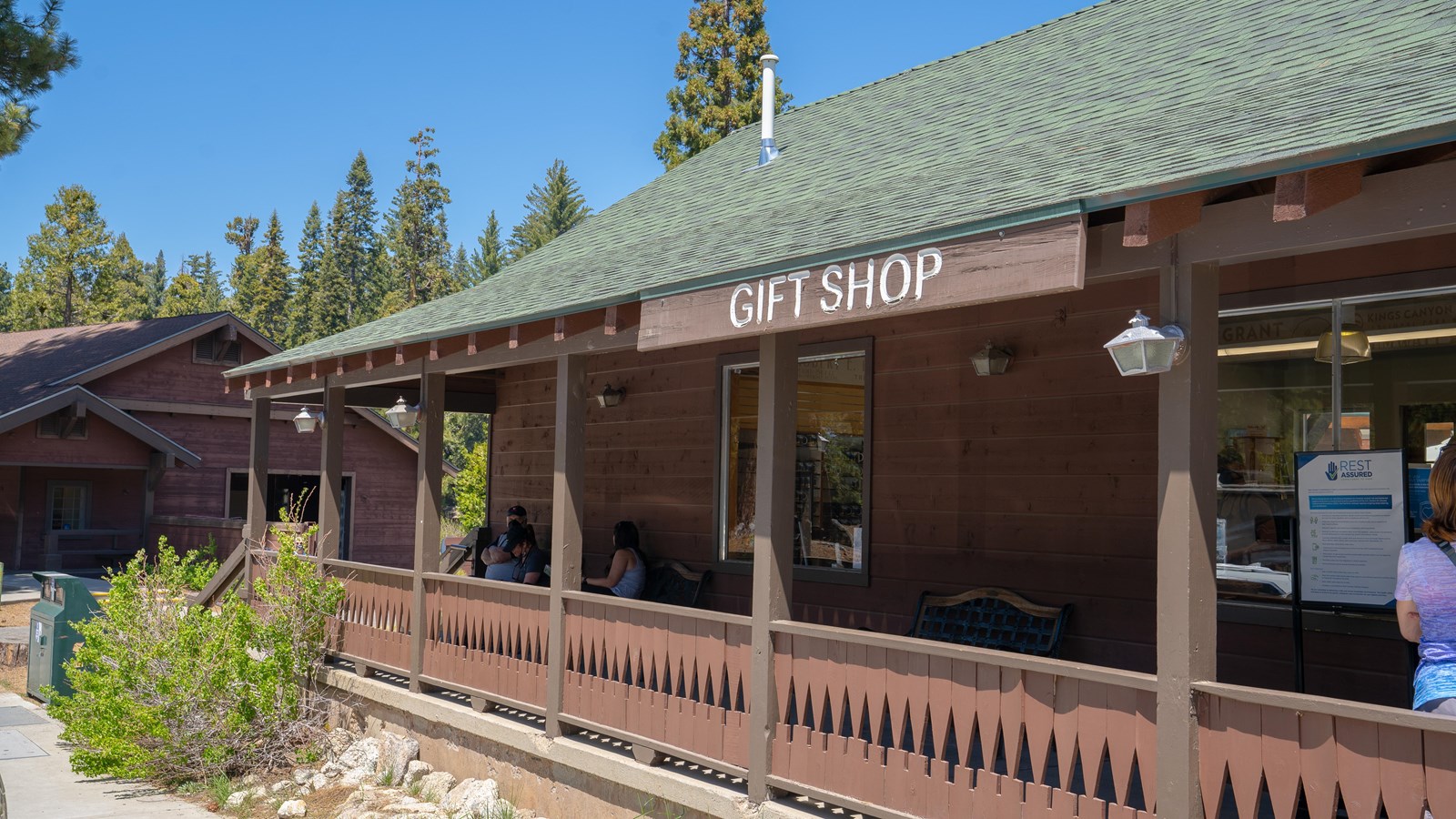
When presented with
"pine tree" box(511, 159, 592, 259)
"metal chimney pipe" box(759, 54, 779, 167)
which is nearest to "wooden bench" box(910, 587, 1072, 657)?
"metal chimney pipe" box(759, 54, 779, 167)

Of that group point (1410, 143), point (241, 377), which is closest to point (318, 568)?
point (241, 377)

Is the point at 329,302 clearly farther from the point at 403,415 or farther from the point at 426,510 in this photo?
the point at 426,510

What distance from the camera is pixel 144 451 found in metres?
22.7

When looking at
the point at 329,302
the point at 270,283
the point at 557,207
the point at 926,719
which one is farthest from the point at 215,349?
the point at 557,207

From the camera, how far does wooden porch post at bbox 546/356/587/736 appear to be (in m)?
7.40

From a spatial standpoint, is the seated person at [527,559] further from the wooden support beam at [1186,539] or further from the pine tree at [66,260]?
the pine tree at [66,260]

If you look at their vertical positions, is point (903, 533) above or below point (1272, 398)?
below

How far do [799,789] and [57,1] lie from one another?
16783 millimetres

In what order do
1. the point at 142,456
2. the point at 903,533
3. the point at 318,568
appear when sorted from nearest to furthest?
1. the point at 903,533
2. the point at 318,568
3. the point at 142,456

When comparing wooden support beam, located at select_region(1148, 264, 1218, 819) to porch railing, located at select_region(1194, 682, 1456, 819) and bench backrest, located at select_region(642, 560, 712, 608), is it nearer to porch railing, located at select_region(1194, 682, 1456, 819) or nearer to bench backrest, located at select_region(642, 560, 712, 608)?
porch railing, located at select_region(1194, 682, 1456, 819)

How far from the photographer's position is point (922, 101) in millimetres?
9602

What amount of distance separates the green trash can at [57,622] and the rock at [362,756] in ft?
13.9

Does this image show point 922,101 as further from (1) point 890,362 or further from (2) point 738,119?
(2) point 738,119

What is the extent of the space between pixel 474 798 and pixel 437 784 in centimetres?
66
